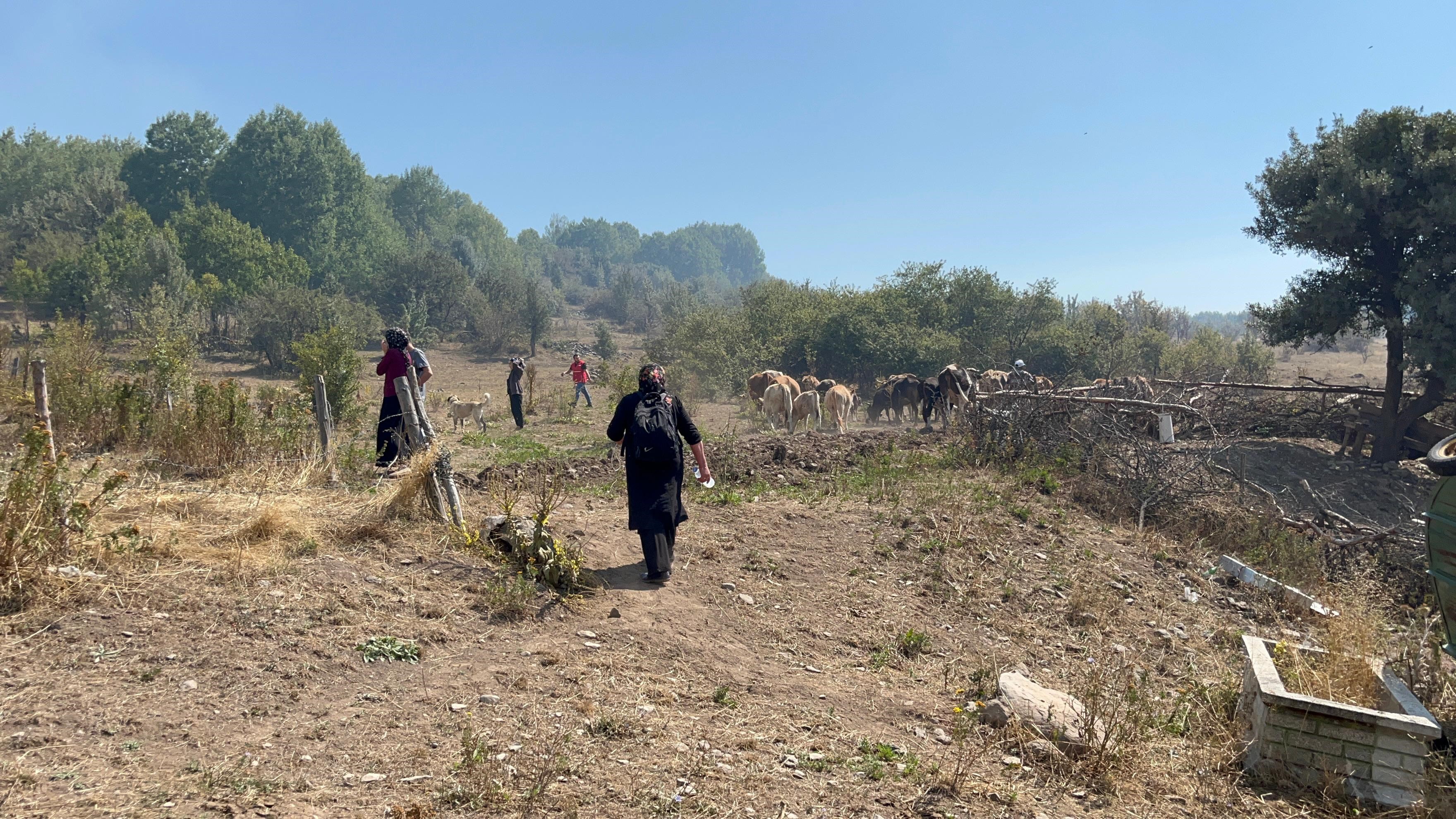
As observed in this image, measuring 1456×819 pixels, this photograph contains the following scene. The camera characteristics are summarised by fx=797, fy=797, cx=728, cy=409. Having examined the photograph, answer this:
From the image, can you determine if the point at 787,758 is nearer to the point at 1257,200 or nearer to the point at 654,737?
the point at 654,737

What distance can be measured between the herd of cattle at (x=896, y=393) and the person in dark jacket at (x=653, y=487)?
7.97m

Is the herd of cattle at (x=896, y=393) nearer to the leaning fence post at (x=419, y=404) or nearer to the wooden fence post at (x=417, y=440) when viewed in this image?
the leaning fence post at (x=419, y=404)

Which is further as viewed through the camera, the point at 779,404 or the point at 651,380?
the point at 779,404

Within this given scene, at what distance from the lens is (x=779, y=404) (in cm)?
1689

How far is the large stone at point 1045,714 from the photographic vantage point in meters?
3.93

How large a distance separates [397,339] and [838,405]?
11.0 m

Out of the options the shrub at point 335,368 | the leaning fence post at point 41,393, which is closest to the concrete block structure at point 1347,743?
the leaning fence post at point 41,393

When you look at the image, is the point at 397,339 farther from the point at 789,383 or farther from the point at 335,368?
the point at 789,383

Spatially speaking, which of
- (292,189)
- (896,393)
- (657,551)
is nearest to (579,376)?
(896,393)

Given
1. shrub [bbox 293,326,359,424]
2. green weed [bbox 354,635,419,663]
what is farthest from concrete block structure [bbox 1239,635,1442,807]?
shrub [bbox 293,326,359,424]

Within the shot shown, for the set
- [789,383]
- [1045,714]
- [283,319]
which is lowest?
[1045,714]

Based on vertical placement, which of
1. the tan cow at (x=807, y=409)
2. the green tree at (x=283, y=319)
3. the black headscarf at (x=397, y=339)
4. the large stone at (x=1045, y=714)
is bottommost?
the large stone at (x=1045, y=714)

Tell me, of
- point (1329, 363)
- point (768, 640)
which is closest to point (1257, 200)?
point (768, 640)

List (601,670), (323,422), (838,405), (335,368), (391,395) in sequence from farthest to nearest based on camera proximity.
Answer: (838,405) → (335,368) → (391,395) → (323,422) → (601,670)
